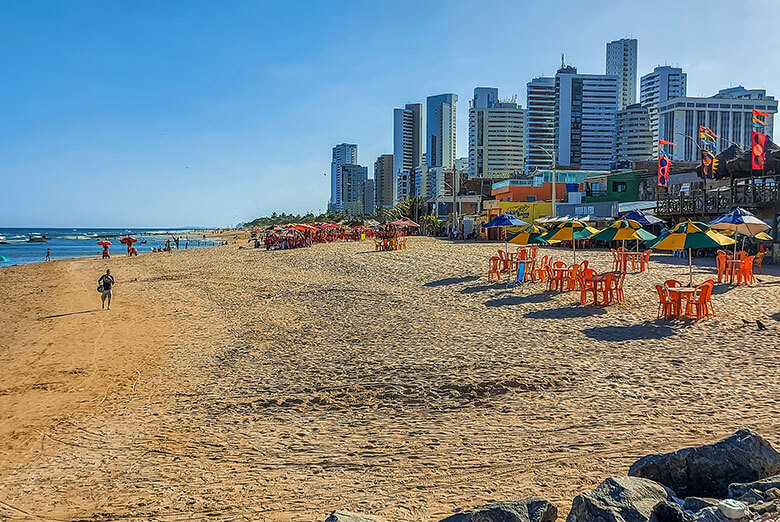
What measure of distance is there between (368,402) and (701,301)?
6.98 meters

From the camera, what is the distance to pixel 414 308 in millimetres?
14219

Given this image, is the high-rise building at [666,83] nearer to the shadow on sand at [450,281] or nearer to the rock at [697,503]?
the shadow on sand at [450,281]

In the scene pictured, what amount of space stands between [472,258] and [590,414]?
59.4 feet

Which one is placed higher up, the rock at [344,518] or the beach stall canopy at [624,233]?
the beach stall canopy at [624,233]

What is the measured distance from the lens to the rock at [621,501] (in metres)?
3.80

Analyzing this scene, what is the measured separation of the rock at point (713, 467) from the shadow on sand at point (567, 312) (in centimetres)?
769

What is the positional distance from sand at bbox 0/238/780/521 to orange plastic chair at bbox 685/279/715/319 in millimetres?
378

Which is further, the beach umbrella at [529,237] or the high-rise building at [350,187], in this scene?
the high-rise building at [350,187]

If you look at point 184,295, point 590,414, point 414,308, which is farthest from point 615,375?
point 184,295

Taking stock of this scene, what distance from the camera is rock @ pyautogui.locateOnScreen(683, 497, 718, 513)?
13.1 feet

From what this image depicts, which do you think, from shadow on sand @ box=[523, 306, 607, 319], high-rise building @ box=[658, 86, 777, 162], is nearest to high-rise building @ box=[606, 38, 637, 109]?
high-rise building @ box=[658, 86, 777, 162]

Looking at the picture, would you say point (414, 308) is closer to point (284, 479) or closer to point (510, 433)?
point (510, 433)

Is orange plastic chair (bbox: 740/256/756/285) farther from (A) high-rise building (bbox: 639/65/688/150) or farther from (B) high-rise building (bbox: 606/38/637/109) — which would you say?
(B) high-rise building (bbox: 606/38/637/109)

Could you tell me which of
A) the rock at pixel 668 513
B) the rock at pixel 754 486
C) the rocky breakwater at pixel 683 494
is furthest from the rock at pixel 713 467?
the rock at pixel 668 513
